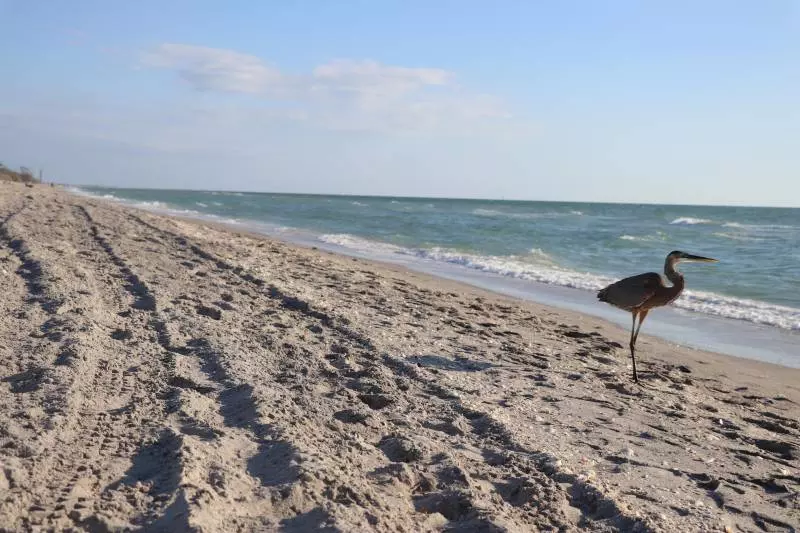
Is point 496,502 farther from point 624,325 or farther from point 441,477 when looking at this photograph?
point 624,325

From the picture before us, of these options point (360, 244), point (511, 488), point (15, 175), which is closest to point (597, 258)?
point (360, 244)

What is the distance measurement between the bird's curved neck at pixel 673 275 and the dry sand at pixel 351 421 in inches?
33.6

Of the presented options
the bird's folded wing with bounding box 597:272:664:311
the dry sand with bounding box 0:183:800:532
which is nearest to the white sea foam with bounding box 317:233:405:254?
the dry sand with bounding box 0:183:800:532

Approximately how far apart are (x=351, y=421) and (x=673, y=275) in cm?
440

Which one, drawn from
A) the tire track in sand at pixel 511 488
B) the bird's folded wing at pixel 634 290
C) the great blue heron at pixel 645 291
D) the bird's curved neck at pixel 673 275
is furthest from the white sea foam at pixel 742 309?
the tire track in sand at pixel 511 488

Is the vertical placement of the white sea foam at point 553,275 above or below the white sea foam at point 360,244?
below

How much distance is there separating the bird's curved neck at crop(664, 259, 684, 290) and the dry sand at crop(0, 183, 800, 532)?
85 centimetres

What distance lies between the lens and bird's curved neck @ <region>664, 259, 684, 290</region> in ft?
23.7

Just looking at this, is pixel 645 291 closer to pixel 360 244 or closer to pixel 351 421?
pixel 351 421

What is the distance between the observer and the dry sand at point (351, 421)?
321cm

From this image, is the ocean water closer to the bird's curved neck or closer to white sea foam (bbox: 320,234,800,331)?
white sea foam (bbox: 320,234,800,331)

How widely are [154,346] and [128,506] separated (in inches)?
108

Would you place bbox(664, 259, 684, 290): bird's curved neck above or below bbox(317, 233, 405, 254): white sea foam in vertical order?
above

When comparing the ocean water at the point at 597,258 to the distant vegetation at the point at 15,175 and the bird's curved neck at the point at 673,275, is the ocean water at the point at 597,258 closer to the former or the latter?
the bird's curved neck at the point at 673,275
